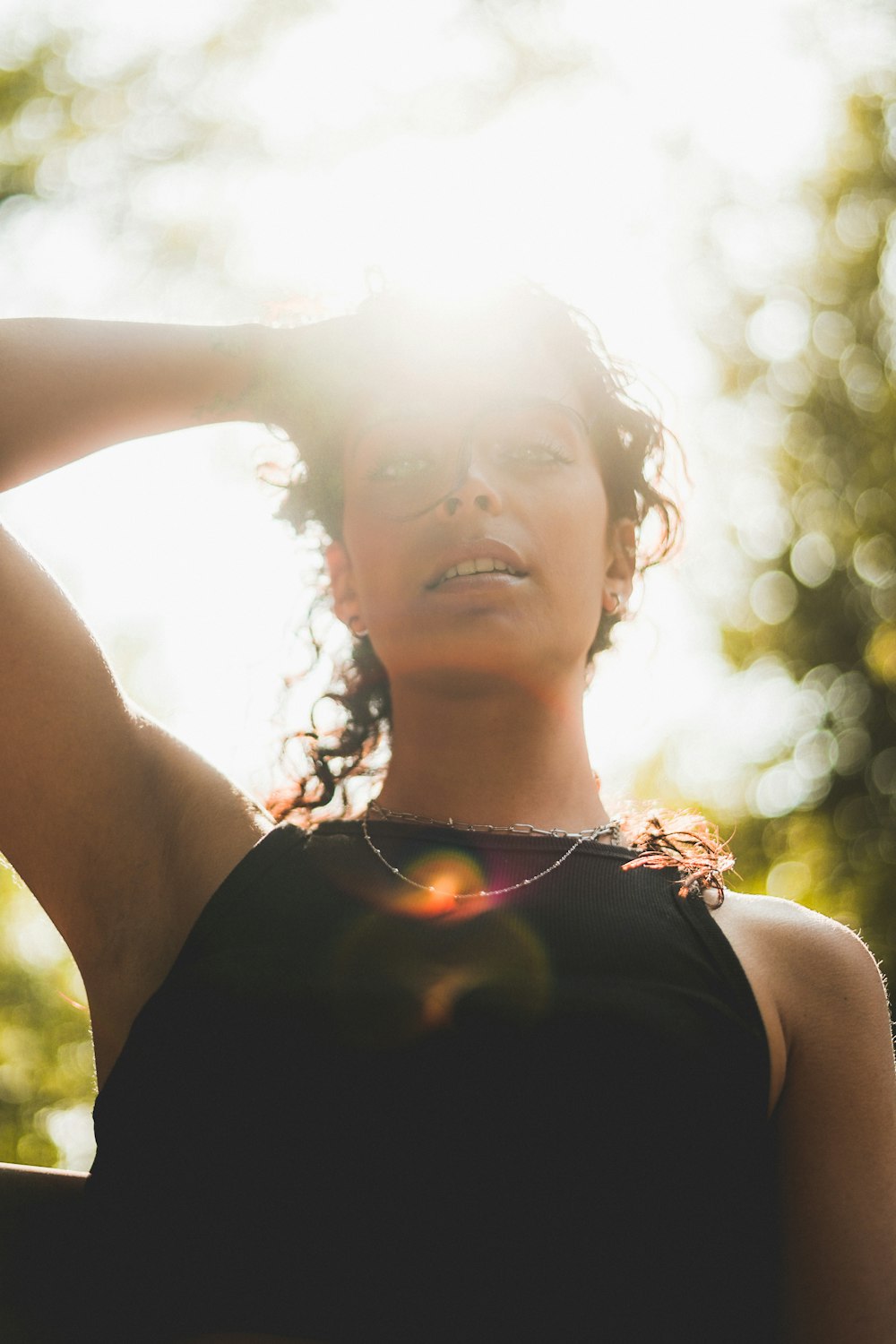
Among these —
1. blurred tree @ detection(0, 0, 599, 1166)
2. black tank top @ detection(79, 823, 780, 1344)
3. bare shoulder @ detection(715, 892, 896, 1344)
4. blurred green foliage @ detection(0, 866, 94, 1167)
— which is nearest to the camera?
black tank top @ detection(79, 823, 780, 1344)

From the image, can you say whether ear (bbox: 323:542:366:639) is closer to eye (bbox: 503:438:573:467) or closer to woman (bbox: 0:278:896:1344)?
woman (bbox: 0:278:896:1344)

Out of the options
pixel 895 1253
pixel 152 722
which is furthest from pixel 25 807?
pixel 895 1253

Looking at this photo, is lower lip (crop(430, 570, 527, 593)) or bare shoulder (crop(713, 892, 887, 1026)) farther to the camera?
lower lip (crop(430, 570, 527, 593))

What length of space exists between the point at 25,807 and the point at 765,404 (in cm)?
1288

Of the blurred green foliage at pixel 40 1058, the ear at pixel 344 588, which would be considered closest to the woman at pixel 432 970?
the ear at pixel 344 588

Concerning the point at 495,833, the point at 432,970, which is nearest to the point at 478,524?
the point at 495,833

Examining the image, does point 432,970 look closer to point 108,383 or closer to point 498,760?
point 498,760

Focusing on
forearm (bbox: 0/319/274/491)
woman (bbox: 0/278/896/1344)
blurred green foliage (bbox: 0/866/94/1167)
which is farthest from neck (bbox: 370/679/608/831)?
blurred green foliage (bbox: 0/866/94/1167)

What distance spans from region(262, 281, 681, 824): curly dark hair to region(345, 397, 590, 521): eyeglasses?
0.11 meters

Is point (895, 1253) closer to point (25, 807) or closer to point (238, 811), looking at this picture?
point (238, 811)

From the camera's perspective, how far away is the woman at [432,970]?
Result: 1.75 m

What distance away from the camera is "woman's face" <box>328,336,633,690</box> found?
2.30 metres

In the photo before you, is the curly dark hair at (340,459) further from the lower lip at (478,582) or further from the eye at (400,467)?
the lower lip at (478,582)

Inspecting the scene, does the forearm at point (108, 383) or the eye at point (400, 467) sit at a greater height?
the forearm at point (108, 383)
